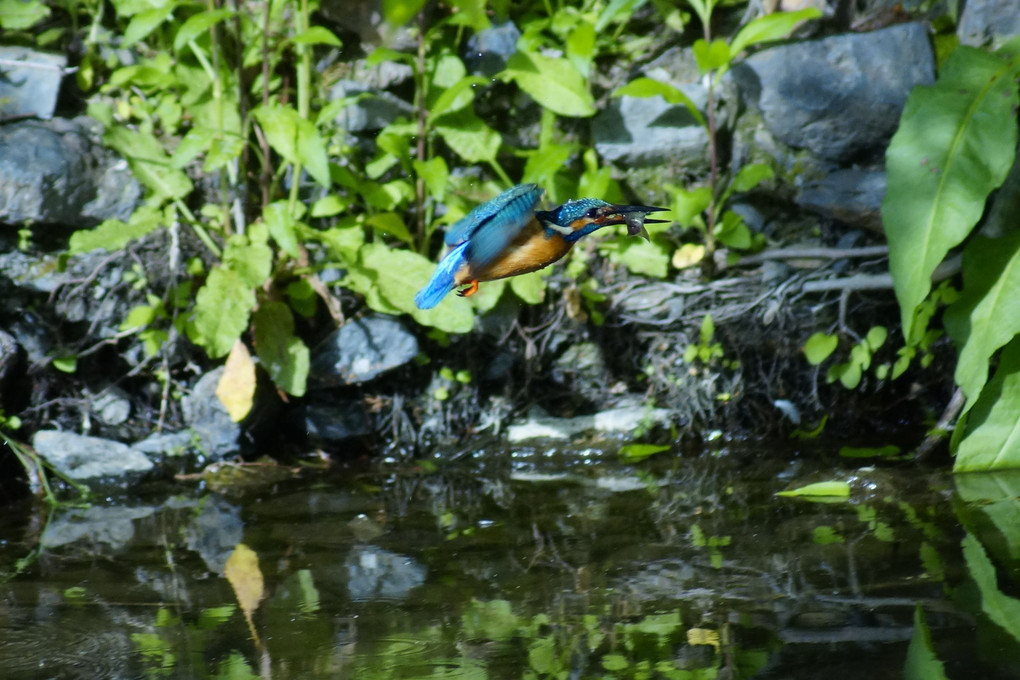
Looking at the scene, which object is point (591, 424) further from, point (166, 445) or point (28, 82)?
point (28, 82)

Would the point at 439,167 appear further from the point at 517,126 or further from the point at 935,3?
the point at 935,3

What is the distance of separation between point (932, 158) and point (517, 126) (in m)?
2.12

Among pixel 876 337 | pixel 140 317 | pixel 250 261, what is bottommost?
pixel 140 317

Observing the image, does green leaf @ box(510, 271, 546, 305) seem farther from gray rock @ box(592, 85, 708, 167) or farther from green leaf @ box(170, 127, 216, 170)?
green leaf @ box(170, 127, 216, 170)

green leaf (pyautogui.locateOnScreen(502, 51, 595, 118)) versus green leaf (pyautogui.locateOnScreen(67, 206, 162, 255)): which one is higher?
green leaf (pyautogui.locateOnScreen(502, 51, 595, 118))

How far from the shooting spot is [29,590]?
8.75 ft

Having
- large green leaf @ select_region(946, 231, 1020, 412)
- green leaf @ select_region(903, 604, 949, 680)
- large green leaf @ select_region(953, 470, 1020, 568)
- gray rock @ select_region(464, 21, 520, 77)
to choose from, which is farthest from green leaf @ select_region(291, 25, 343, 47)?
green leaf @ select_region(903, 604, 949, 680)

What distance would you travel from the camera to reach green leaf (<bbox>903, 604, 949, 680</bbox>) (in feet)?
5.84

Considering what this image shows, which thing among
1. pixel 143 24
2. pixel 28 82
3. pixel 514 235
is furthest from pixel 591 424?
pixel 28 82

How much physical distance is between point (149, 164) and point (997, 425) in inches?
145

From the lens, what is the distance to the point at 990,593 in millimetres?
2145

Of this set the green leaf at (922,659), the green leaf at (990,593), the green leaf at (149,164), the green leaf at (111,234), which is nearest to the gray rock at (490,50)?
the green leaf at (149,164)

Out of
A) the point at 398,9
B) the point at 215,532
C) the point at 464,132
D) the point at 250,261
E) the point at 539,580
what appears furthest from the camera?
the point at 464,132

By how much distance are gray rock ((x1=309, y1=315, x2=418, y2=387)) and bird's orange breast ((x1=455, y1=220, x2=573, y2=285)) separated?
2494mm
